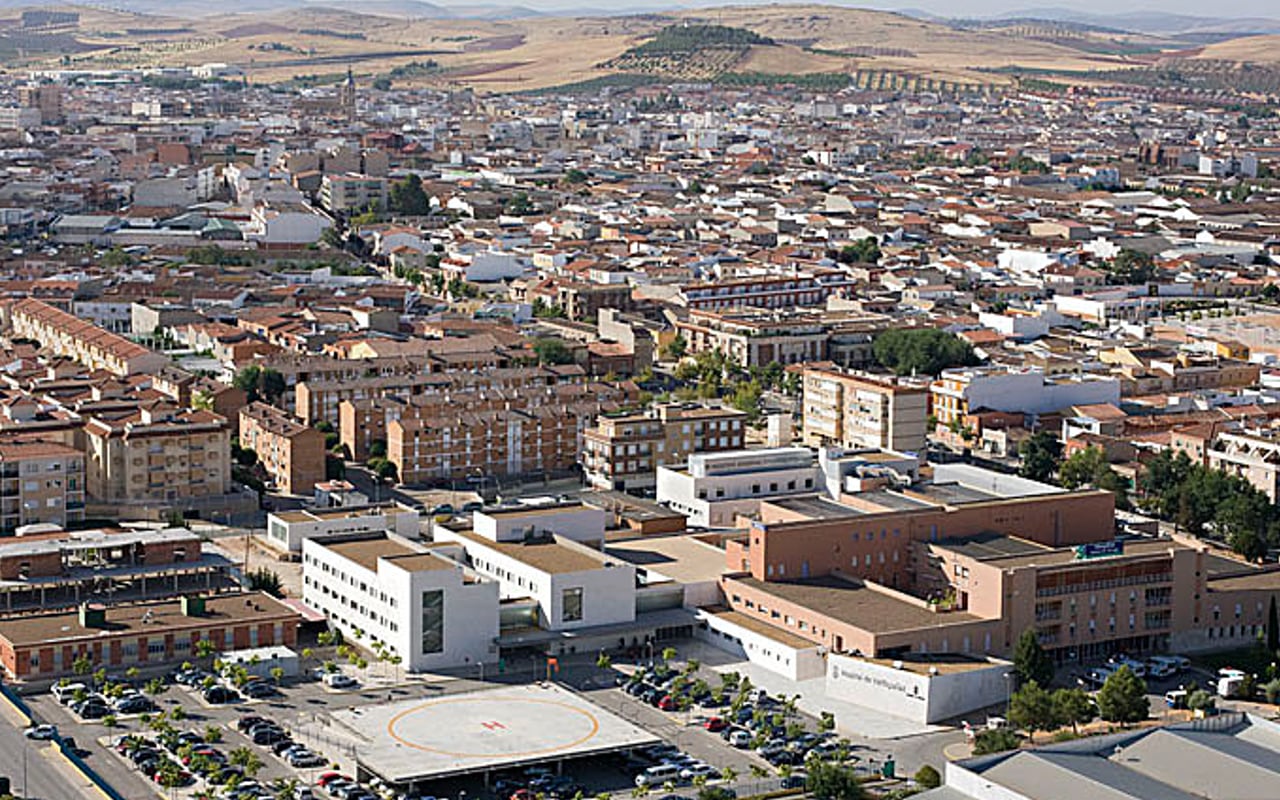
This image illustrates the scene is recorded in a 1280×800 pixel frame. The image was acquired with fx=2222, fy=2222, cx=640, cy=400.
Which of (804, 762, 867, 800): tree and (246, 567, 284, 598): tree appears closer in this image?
(804, 762, 867, 800): tree

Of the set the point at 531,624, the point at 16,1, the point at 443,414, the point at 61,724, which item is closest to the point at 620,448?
the point at 443,414

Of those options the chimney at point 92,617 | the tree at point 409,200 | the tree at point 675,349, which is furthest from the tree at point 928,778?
the tree at point 409,200

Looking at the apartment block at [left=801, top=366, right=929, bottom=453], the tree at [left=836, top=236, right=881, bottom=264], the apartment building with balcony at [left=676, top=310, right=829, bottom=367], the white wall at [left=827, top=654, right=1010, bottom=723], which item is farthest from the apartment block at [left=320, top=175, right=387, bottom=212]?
the white wall at [left=827, top=654, right=1010, bottom=723]

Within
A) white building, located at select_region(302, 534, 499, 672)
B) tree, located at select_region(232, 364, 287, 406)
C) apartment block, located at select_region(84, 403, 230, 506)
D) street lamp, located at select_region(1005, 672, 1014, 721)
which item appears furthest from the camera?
tree, located at select_region(232, 364, 287, 406)

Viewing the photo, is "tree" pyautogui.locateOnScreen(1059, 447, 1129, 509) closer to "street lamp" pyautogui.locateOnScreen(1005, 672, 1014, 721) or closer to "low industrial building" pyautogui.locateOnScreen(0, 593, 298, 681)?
"street lamp" pyautogui.locateOnScreen(1005, 672, 1014, 721)

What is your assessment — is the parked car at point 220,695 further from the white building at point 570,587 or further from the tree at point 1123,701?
the tree at point 1123,701

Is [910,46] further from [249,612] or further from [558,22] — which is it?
[249,612]

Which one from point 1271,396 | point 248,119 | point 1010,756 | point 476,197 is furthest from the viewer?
point 248,119

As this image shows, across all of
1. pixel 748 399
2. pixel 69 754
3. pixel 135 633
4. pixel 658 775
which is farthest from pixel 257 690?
pixel 748 399
